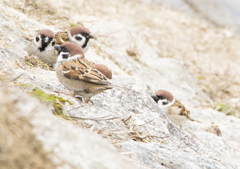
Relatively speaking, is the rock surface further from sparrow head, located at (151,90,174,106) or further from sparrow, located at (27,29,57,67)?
sparrow head, located at (151,90,174,106)

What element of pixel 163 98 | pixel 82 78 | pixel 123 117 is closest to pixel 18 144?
pixel 123 117

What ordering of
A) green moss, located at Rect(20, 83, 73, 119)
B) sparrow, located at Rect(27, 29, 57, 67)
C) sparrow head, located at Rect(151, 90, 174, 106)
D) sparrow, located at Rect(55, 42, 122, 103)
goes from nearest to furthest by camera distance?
green moss, located at Rect(20, 83, 73, 119), sparrow, located at Rect(55, 42, 122, 103), sparrow, located at Rect(27, 29, 57, 67), sparrow head, located at Rect(151, 90, 174, 106)

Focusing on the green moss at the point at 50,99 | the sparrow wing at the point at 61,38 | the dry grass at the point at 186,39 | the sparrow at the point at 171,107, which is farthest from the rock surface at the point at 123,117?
the dry grass at the point at 186,39

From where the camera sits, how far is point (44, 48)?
501 centimetres

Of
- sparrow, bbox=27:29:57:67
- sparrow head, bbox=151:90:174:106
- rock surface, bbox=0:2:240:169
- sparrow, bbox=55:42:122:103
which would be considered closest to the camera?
rock surface, bbox=0:2:240:169

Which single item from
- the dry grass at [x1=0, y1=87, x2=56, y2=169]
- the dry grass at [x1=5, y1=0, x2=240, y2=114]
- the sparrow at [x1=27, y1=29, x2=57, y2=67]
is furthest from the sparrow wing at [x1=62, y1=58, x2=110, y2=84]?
the dry grass at [x1=5, y1=0, x2=240, y2=114]

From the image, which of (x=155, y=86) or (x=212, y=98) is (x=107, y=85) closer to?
(x=155, y=86)

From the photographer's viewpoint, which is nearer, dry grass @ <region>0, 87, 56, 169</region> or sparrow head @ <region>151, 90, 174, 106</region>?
dry grass @ <region>0, 87, 56, 169</region>

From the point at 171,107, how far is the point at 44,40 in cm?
242

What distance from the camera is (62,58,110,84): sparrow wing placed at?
349 centimetres

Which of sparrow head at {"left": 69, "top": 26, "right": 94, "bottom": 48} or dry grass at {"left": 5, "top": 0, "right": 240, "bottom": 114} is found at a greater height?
sparrow head at {"left": 69, "top": 26, "right": 94, "bottom": 48}

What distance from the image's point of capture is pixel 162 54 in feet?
33.2

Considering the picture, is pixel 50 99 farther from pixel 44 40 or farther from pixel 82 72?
pixel 44 40

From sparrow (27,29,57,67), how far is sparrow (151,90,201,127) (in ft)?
5.95
